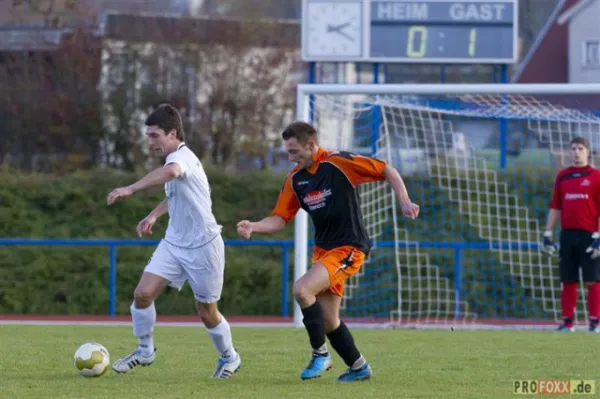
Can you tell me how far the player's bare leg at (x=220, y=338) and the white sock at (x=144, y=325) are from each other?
1.08 feet

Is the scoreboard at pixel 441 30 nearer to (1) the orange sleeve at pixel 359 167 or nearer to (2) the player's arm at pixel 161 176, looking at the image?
(1) the orange sleeve at pixel 359 167

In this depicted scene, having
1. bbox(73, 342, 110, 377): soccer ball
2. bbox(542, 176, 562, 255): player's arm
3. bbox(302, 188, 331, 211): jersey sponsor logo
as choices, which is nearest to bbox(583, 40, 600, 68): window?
bbox(542, 176, 562, 255): player's arm

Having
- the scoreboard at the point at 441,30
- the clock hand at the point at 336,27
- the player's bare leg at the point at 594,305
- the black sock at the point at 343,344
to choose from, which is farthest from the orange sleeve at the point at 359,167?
the scoreboard at the point at 441,30

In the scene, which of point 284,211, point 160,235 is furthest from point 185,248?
point 160,235

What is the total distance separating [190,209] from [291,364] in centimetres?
168

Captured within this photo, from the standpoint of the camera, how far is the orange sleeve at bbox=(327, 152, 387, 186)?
26.0ft

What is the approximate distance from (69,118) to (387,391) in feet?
59.2

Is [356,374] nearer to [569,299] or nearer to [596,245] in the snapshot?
[596,245]

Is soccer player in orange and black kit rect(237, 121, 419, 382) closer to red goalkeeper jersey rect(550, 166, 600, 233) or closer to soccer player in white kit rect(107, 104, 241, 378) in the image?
soccer player in white kit rect(107, 104, 241, 378)

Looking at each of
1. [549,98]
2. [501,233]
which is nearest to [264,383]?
[501,233]

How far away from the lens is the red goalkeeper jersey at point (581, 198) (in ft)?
41.3

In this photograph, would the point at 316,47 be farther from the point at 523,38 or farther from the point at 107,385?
the point at 523,38

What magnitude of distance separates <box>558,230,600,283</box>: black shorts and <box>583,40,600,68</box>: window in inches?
1105

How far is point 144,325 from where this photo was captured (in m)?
8.19
